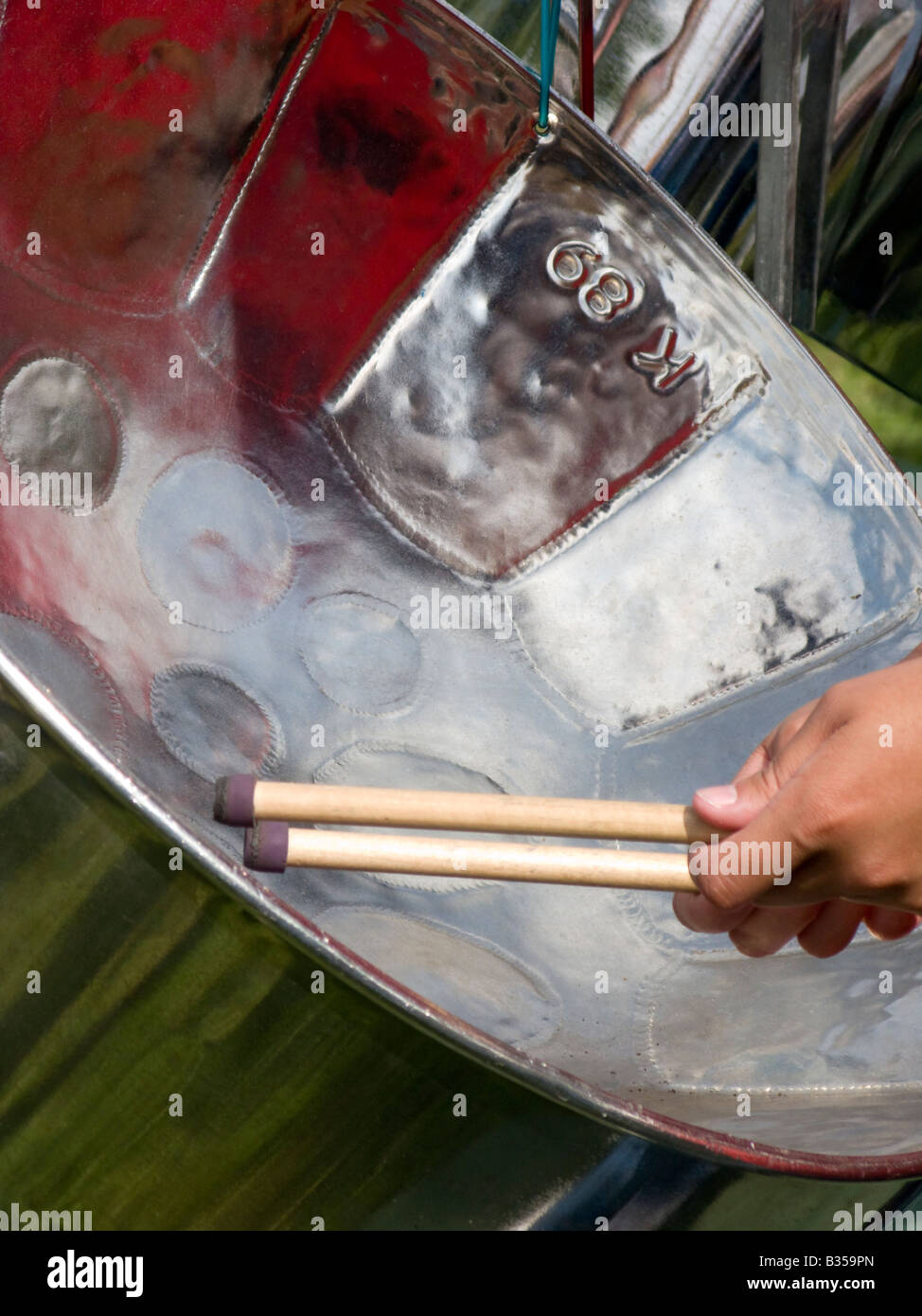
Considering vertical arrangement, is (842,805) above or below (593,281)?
below

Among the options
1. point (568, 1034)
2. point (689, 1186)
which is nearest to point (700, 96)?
point (568, 1034)

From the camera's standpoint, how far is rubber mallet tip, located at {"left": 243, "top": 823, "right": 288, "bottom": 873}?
1080 millimetres

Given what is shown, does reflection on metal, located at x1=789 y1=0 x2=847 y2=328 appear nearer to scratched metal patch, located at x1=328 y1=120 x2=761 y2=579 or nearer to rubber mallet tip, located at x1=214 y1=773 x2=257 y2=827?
scratched metal patch, located at x1=328 y1=120 x2=761 y2=579

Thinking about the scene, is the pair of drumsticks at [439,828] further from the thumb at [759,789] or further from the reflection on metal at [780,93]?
the reflection on metal at [780,93]

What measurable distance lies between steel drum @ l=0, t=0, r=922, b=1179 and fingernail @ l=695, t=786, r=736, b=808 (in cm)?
51

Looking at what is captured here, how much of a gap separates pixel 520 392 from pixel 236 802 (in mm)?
1052

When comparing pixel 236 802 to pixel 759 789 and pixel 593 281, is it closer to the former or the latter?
pixel 759 789

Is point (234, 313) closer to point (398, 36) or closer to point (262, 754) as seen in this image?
point (398, 36)

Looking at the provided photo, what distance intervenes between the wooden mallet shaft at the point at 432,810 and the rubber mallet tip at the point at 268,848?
11 millimetres

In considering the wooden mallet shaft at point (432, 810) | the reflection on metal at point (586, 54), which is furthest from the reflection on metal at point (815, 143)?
the wooden mallet shaft at point (432, 810)

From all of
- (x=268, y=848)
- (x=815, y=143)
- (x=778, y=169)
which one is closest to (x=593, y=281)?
(x=778, y=169)

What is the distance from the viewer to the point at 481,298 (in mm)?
2004

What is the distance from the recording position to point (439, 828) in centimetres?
110

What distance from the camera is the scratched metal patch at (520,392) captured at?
1963 mm
